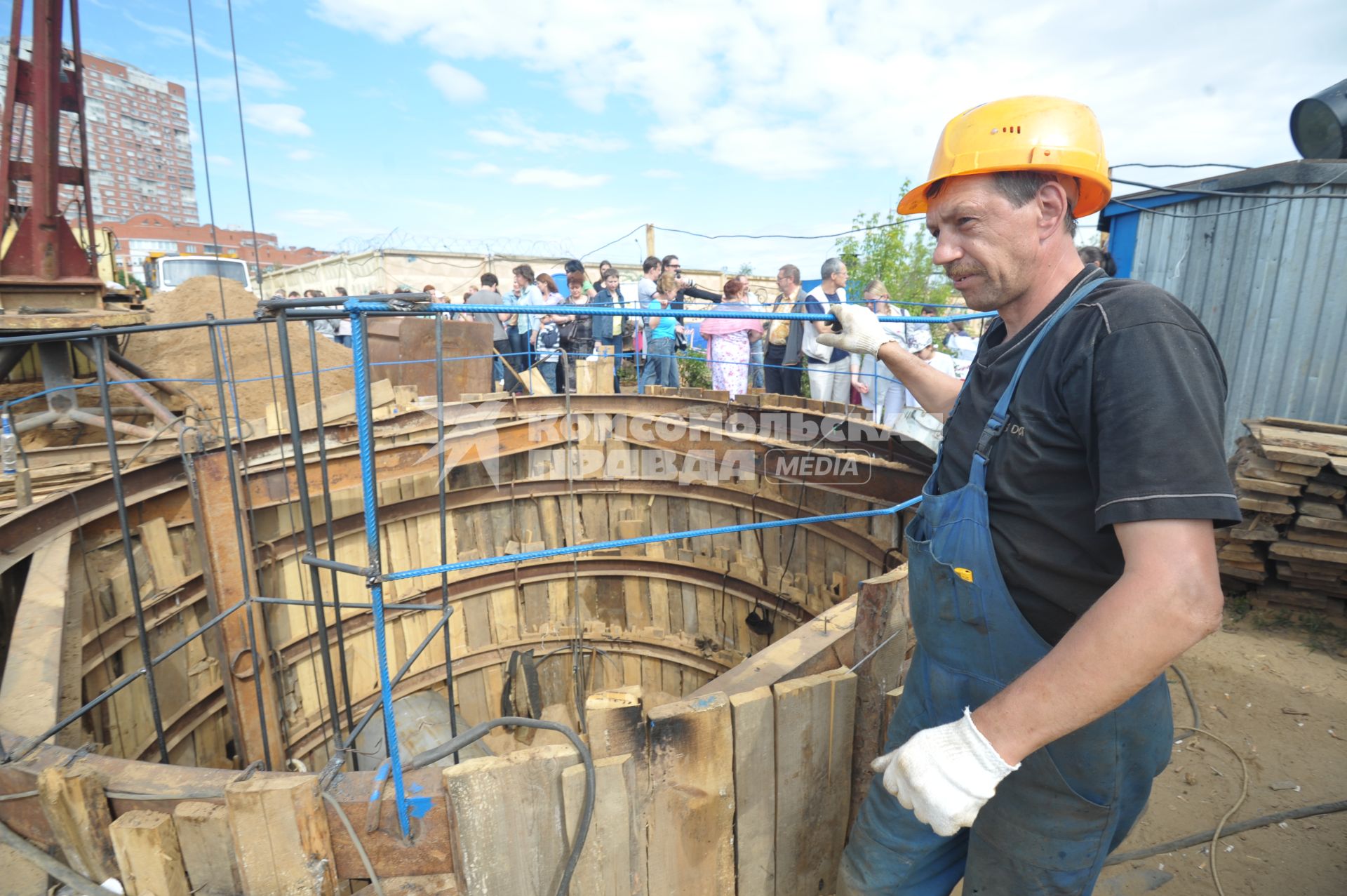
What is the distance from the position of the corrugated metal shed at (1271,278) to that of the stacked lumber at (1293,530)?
213 cm

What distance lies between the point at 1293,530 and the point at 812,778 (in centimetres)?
476

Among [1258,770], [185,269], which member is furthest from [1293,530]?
[185,269]

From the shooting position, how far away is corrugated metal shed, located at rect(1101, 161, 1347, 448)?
6.43 meters

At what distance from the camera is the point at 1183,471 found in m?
1.15

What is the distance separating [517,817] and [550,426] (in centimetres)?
570

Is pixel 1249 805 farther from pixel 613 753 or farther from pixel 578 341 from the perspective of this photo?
pixel 578 341

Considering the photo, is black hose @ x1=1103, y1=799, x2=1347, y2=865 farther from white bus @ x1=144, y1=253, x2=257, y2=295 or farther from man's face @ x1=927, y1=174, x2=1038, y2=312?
white bus @ x1=144, y1=253, x2=257, y2=295

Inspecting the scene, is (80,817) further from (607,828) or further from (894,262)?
(894,262)

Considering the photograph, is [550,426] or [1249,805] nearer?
[1249,805]

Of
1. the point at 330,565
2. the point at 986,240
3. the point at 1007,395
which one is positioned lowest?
the point at 330,565

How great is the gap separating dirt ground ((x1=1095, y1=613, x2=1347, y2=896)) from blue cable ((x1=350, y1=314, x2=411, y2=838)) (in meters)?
2.92

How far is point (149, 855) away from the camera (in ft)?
6.53

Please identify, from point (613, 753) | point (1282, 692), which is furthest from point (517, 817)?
point (1282, 692)

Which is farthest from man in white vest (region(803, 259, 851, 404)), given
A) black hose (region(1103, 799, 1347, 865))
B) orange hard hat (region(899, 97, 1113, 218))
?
orange hard hat (region(899, 97, 1113, 218))
